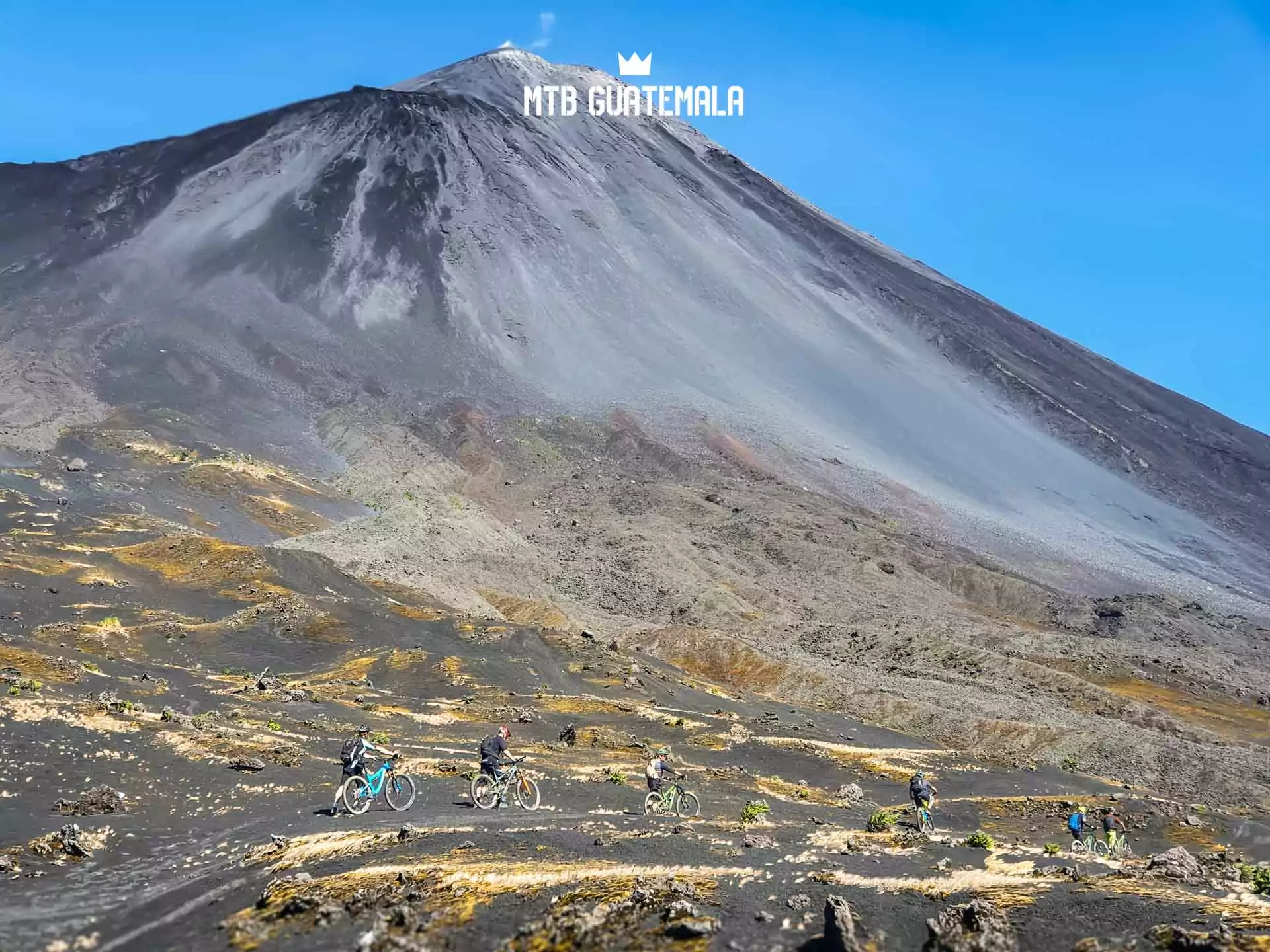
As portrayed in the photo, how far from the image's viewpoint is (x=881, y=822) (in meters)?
18.9

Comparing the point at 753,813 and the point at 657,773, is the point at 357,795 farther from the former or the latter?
the point at 753,813

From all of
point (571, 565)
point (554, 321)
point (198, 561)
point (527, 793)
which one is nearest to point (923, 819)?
point (527, 793)

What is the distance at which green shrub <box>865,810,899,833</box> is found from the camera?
18.3m

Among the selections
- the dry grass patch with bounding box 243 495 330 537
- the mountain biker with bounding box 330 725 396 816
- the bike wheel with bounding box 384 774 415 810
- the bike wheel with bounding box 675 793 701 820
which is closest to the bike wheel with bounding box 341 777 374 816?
the mountain biker with bounding box 330 725 396 816

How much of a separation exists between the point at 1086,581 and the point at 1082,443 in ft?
129

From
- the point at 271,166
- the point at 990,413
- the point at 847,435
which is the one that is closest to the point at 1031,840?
the point at 847,435

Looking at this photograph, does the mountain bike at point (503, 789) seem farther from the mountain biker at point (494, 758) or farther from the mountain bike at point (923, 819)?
the mountain bike at point (923, 819)

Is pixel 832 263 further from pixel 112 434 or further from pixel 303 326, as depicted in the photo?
pixel 112 434

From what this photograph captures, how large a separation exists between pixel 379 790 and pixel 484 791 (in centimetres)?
213

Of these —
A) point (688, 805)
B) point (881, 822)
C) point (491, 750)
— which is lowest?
point (881, 822)

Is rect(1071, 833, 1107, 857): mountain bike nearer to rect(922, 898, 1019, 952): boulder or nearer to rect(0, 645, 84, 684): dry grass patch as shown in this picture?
rect(922, 898, 1019, 952): boulder

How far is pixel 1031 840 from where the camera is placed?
2212cm

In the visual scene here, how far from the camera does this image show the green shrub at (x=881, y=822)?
60.1 feet

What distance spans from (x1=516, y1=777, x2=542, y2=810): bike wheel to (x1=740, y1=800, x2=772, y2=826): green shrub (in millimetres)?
3916
